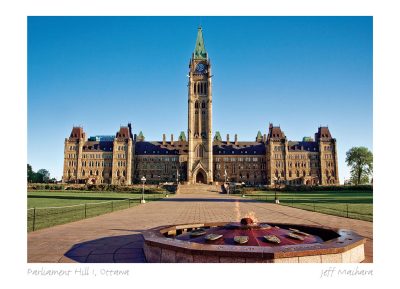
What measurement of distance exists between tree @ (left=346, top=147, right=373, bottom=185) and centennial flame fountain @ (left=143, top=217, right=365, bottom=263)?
9432 cm

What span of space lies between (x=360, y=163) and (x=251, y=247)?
98.5 meters

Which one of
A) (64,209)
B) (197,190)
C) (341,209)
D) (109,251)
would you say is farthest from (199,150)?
(109,251)

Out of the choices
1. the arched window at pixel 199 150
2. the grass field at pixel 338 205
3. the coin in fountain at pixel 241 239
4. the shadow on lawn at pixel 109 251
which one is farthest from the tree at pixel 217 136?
the coin in fountain at pixel 241 239

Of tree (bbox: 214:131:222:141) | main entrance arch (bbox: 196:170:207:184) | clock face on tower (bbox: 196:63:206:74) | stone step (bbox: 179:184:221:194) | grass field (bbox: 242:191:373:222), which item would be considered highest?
clock face on tower (bbox: 196:63:206:74)

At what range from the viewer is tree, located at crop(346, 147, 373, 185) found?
302ft

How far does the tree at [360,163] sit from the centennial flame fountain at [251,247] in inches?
3713

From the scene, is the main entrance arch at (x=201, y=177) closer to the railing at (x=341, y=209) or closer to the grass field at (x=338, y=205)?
the grass field at (x=338, y=205)

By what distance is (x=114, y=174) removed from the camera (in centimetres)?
10275

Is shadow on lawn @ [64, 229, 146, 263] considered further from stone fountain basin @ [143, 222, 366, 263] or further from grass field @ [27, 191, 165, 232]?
grass field @ [27, 191, 165, 232]

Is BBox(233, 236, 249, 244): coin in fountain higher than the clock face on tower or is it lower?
lower

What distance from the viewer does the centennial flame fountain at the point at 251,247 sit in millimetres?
5992

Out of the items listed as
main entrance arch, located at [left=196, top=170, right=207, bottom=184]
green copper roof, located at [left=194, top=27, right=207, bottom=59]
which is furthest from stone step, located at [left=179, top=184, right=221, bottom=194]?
green copper roof, located at [left=194, top=27, right=207, bottom=59]

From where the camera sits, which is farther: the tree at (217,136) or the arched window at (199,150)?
the tree at (217,136)

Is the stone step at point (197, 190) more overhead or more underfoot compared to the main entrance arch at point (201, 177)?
more underfoot
